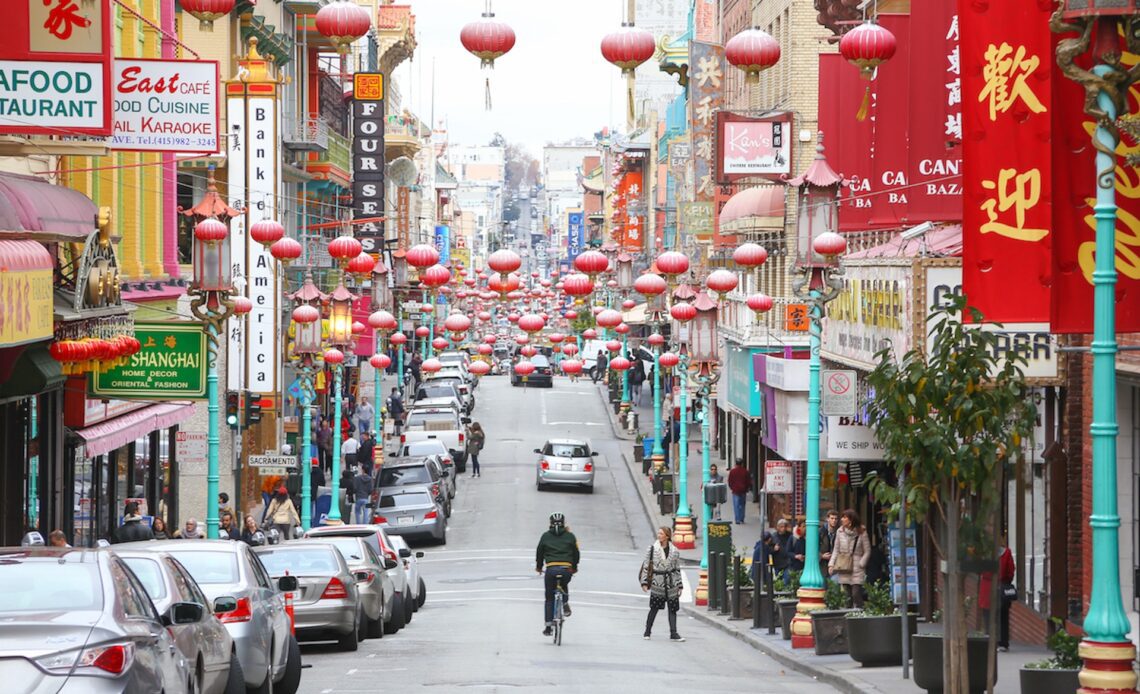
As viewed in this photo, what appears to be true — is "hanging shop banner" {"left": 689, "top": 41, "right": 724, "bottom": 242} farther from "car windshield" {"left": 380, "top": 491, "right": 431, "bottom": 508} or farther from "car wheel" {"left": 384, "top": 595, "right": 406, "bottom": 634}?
"car wheel" {"left": 384, "top": 595, "right": 406, "bottom": 634}

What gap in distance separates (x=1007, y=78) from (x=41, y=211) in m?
12.3

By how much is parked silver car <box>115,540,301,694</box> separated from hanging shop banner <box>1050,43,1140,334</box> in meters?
7.00

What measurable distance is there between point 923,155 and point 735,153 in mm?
17765

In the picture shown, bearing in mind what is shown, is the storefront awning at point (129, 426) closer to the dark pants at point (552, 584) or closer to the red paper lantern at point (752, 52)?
the dark pants at point (552, 584)

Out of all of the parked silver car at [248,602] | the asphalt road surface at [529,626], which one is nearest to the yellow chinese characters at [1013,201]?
the asphalt road surface at [529,626]

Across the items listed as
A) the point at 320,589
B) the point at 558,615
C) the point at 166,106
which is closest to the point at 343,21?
the point at 166,106

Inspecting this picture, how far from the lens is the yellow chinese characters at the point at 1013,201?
1706cm

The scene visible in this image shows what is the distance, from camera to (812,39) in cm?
5041

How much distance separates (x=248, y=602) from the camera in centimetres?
1642

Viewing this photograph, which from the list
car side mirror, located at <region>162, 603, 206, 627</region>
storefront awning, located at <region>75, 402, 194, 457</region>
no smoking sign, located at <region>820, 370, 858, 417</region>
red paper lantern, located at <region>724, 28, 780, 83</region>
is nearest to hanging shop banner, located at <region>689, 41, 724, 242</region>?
storefront awning, located at <region>75, 402, 194, 457</region>

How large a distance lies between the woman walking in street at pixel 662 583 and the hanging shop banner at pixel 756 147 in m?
17.9

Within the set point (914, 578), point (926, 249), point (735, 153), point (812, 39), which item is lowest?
point (914, 578)

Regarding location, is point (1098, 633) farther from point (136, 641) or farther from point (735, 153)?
point (735, 153)

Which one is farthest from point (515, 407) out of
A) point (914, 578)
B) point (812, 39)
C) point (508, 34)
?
A: point (508, 34)
